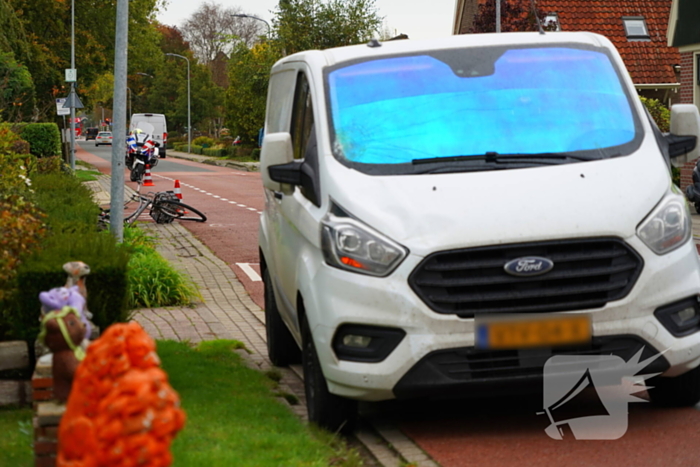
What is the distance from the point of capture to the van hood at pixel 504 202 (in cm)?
527

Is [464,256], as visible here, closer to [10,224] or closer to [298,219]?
[298,219]

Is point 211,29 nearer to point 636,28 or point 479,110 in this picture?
point 636,28

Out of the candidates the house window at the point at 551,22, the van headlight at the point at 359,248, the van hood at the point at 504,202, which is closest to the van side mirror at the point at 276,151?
the van hood at the point at 504,202

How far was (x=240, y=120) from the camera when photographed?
228 feet

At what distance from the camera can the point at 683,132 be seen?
6.31 metres

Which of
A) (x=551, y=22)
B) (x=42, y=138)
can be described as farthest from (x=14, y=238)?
(x=551, y=22)

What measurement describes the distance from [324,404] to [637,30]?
40275 millimetres

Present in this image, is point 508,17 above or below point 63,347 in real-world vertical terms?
above

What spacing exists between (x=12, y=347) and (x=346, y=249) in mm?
2163

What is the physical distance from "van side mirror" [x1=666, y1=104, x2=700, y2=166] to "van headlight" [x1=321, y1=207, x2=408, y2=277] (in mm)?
1929

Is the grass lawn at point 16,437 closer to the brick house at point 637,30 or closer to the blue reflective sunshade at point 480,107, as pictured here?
the blue reflective sunshade at point 480,107

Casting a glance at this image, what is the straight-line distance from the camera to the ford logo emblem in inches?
206

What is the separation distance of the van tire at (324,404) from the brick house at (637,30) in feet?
120

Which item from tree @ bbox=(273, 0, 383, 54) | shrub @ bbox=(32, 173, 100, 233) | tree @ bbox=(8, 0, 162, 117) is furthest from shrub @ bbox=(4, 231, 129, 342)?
tree @ bbox=(273, 0, 383, 54)
